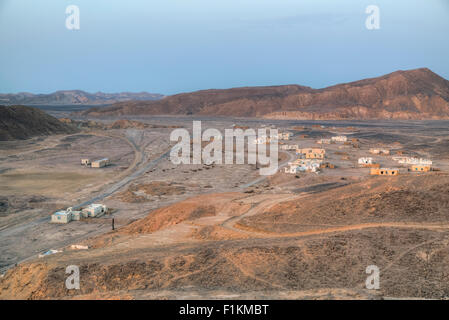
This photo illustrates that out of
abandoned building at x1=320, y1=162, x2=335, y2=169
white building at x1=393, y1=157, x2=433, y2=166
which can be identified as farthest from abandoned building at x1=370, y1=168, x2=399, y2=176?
white building at x1=393, y1=157, x2=433, y2=166

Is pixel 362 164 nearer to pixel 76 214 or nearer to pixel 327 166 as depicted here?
pixel 327 166

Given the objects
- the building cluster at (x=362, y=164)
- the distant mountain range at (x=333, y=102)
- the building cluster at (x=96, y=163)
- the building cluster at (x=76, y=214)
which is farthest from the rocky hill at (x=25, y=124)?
the distant mountain range at (x=333, y=102)

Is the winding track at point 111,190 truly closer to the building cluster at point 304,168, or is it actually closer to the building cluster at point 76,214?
the building cluster at point 76,214

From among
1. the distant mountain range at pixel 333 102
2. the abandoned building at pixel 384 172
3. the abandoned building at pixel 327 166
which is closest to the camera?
the abandoned building at pixel 384 172

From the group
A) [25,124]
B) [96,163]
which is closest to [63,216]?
[96,163]

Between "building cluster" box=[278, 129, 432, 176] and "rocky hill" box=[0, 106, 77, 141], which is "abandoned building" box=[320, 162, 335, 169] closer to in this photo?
"building cluster" box=[278, 129, 432, 176]

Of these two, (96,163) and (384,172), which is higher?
(96,163)
